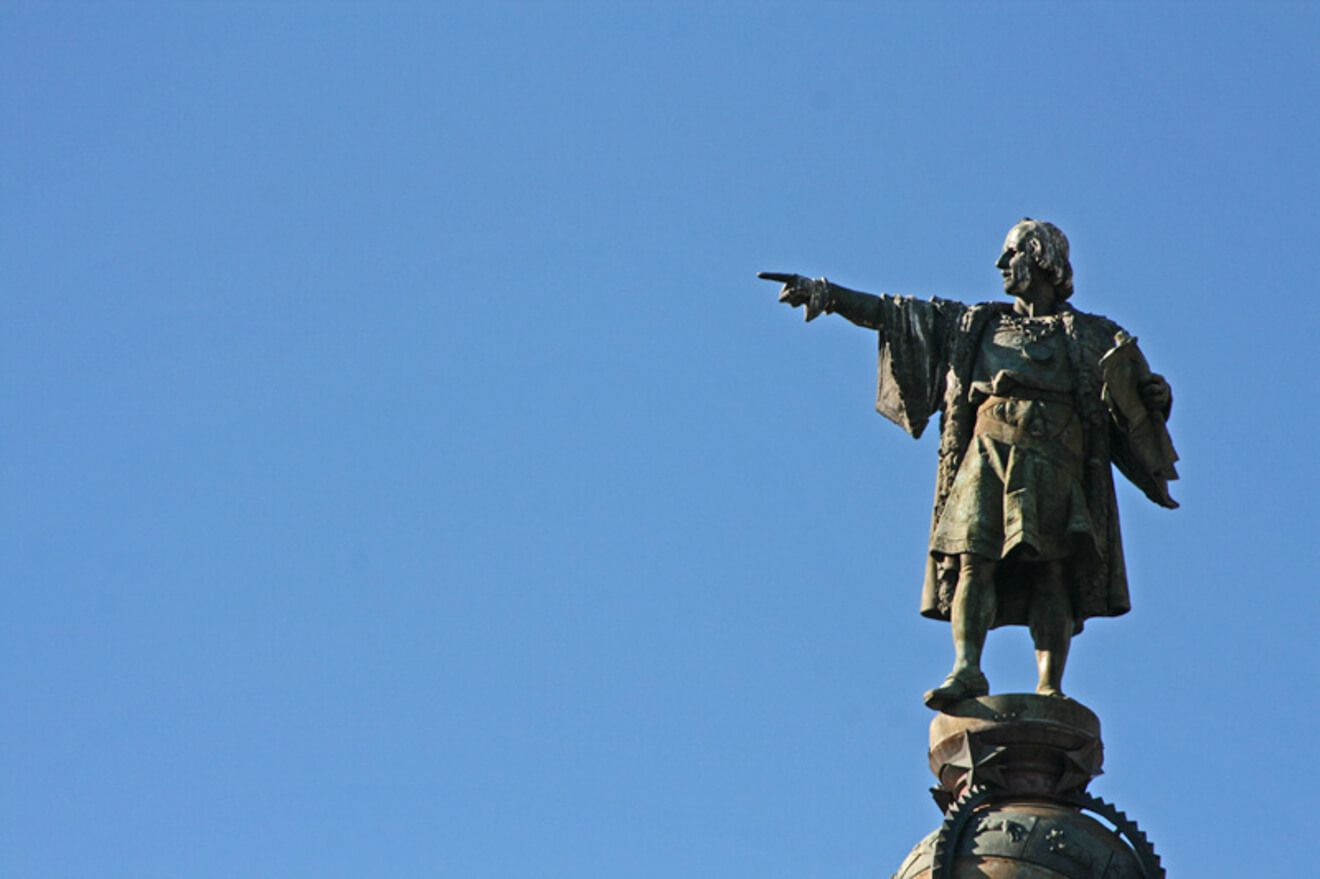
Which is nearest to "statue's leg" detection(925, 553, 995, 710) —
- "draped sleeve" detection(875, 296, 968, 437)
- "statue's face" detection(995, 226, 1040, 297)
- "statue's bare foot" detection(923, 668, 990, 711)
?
"statue's bare foot" detection(923, 668, 990, 711)

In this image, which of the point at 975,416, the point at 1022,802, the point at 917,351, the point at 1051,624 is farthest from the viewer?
the point at 917,351

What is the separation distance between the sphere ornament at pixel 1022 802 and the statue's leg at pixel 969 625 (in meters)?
0.15

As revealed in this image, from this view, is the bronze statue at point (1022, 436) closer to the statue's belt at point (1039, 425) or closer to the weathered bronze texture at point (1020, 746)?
the statue's belt at point (1039, 425)

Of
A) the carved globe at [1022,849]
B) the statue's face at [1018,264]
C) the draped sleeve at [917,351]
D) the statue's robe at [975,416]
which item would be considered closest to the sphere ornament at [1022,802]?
the carved globe at [1022,849]

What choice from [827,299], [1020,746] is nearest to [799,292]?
[827,299]

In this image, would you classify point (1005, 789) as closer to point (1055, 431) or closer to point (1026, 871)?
point (1026, 871)

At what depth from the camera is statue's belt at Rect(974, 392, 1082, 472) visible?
2444 cm

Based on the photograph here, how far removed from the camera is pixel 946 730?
23516 millimetres

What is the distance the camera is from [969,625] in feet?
78.4

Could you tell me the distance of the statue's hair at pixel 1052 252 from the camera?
25281 mm

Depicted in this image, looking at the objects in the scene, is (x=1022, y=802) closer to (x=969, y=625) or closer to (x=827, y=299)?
(x=969, y=625)

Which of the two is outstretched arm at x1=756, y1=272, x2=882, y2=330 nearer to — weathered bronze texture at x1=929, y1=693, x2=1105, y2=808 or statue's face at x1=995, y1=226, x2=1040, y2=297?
statue's face at x1=995, y1=226, x2=1040, y2=297

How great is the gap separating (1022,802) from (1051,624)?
1648mm

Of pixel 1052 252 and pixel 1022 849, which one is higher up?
pixel 1052 252
